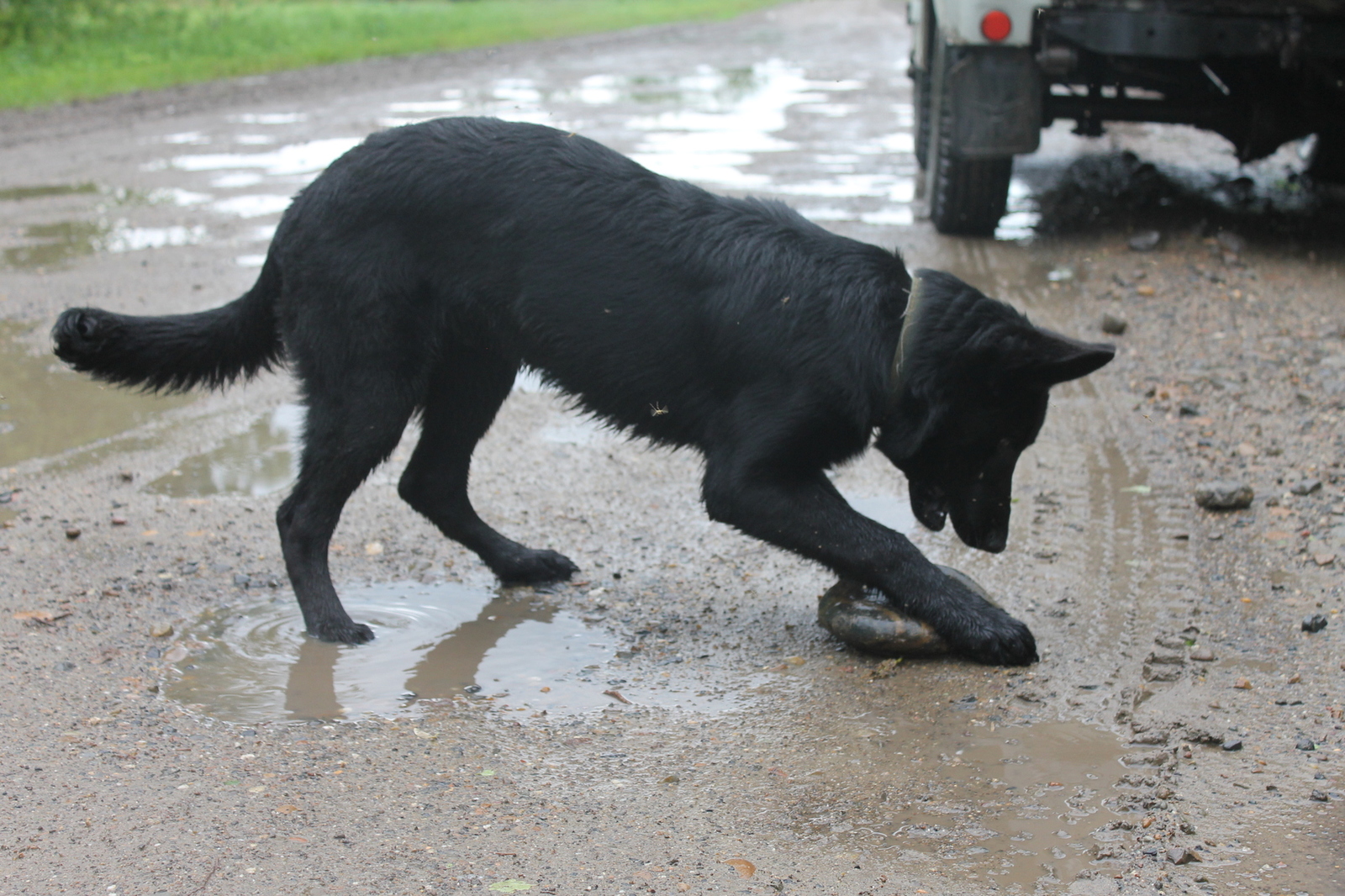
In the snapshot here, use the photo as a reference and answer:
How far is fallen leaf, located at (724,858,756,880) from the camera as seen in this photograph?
2605 millimetres

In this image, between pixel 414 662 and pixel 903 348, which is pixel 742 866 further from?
pixel 903 348

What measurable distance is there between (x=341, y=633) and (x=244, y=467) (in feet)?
4.82

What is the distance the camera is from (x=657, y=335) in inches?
146

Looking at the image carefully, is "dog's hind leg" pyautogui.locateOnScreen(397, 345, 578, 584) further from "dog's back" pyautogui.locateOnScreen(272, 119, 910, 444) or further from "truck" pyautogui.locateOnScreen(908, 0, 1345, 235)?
"truck" pyautogui.locateOnScreen(908, 0, 1345, 235)

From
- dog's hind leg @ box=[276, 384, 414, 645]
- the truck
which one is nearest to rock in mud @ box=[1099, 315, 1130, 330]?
the truck

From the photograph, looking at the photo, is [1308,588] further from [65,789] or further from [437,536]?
[65,789]

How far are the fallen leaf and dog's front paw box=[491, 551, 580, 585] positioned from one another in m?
1.70

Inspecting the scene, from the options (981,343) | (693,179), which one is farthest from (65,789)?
(693,179)

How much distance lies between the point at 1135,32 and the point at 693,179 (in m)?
3.33

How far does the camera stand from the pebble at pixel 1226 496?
4359mm

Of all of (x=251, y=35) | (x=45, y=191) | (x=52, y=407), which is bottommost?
(x=52, y=407)

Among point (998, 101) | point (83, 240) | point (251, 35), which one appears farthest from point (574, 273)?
point (251, 35)

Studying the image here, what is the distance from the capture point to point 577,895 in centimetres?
253

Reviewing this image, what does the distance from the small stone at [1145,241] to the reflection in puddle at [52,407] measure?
5183 millimetres
